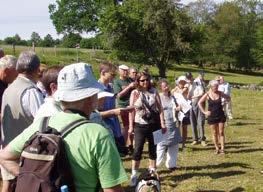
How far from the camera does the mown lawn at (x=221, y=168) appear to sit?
8.74 m

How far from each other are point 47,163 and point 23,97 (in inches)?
89.4

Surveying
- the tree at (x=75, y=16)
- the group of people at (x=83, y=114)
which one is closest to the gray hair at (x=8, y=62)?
the group of people at (x=83, y=114)

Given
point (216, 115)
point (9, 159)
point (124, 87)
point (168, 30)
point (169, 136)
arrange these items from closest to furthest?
point (9, 159)
point (169, 136)
point (124, 87)
point (216, 115)
point (168, 30)

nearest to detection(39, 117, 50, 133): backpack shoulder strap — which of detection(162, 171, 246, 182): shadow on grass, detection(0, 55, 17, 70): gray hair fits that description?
detection(0, 55, 17, 70): gray hair

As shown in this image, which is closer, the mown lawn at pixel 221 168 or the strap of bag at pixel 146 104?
the strap of bag at pixel 146 104

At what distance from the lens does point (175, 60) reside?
4669cm

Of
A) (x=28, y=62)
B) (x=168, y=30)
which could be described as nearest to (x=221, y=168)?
(x=28, y=62)

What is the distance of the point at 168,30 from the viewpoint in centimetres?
4369

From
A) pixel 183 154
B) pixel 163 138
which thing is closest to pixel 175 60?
pixel 183 154

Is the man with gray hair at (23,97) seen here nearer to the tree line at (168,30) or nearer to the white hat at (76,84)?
the white hat at (76,84)

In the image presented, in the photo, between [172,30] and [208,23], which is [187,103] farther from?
[208,23]

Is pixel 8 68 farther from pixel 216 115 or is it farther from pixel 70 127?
pixel 216 115

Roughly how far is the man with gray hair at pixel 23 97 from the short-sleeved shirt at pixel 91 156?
2031 mm

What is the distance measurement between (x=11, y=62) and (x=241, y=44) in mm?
82592
